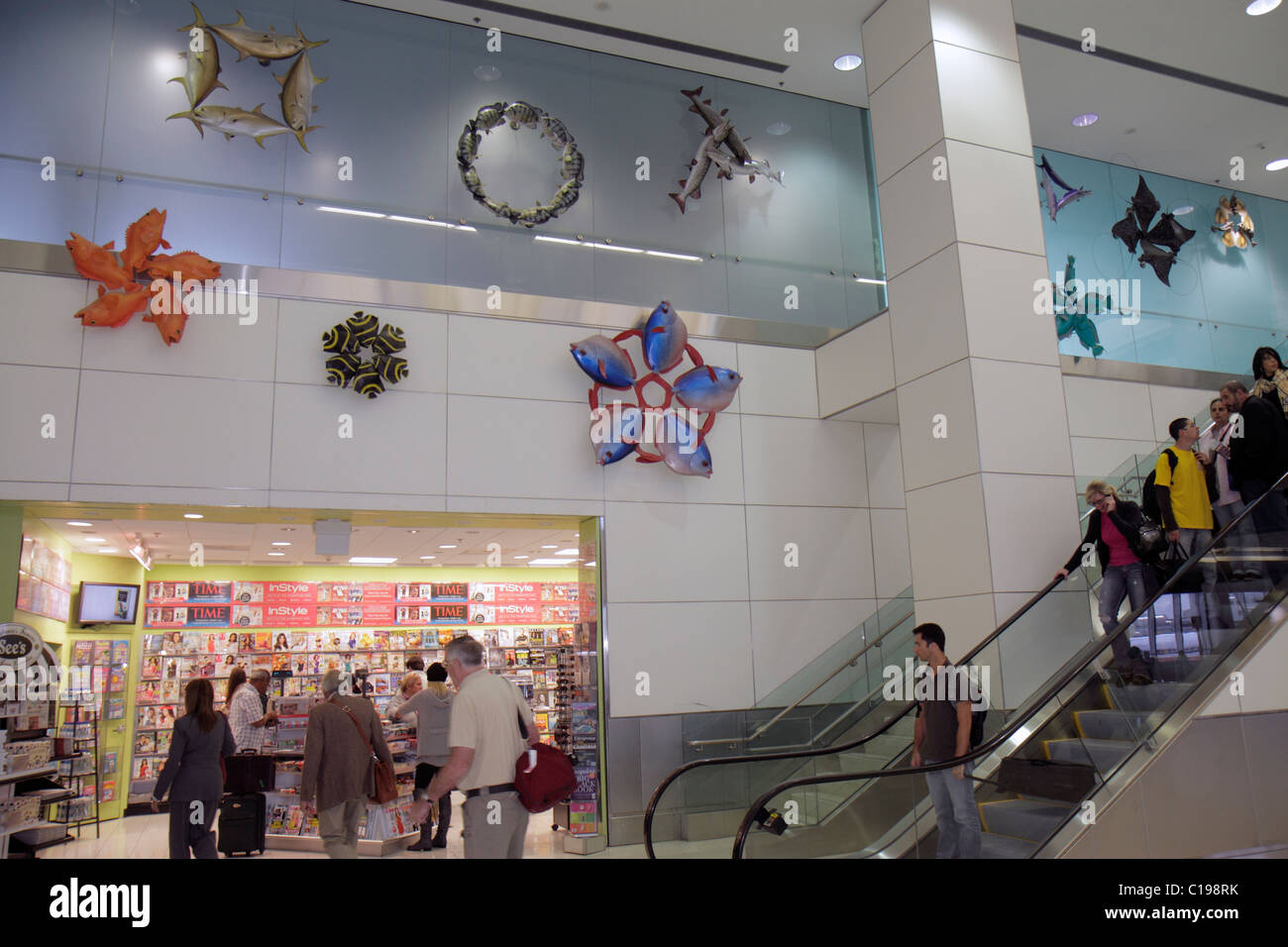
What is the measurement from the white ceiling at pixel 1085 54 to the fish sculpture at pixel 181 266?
11.4ft

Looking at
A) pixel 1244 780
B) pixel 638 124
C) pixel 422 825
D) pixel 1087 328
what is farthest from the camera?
pixel 1087 328

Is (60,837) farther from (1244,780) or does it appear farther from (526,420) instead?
(1244,780)

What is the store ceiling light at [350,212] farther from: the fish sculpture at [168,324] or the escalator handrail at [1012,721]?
the escalator handrail at [1012,721]

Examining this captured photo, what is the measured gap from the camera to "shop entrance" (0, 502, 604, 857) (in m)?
7.80

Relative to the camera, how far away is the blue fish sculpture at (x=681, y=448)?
826 cm

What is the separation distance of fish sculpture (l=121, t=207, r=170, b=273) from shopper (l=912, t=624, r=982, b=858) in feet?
21.1

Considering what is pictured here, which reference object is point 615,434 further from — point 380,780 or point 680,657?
point 380,780

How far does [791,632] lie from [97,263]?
22.0 feet

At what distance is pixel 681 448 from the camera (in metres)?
8.26

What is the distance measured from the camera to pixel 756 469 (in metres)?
8.73

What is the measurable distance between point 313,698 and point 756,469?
4933mm

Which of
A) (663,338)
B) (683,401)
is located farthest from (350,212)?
(683,401)

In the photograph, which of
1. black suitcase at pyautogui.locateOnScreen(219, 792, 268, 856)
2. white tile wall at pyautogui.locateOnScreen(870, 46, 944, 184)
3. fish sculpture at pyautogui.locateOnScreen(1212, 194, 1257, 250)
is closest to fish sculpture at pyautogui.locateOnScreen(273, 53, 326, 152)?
white tile wall at pyautogui.locateOnScreen(870, 46, 944, 184)

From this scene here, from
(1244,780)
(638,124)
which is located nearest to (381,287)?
(638,124)
